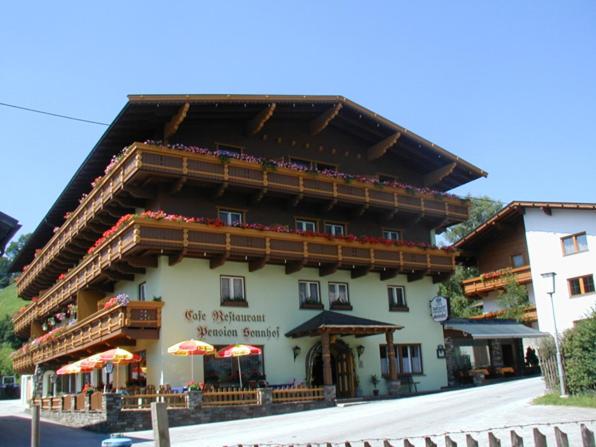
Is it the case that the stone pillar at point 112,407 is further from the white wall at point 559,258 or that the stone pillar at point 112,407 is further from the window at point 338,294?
the white wall at point 559,258

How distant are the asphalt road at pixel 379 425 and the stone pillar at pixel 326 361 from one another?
273cm

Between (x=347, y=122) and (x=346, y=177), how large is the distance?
3.95 m

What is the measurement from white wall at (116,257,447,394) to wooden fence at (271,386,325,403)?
2.10 m

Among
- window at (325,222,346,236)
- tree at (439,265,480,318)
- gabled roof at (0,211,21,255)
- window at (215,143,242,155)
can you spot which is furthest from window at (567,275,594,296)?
gabled roof at (0,211,21,255)

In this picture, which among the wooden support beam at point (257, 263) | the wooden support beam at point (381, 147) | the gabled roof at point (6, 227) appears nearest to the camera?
the gabled roof at point (6, 227)

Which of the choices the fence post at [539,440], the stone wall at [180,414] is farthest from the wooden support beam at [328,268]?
the fence post at [539,440]

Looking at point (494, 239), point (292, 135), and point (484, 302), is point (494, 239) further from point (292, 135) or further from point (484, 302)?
point (292, 135)

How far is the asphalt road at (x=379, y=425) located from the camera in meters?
15.3

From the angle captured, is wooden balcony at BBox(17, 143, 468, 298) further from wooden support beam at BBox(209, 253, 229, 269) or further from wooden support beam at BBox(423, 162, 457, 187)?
wooden support beam at BBox(209, 253, 229, 269)

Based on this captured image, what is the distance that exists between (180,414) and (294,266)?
868 cm

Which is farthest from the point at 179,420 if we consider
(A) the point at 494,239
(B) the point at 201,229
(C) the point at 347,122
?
(A) the point at 494,239

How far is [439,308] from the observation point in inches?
1309

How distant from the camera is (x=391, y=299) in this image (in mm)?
33094

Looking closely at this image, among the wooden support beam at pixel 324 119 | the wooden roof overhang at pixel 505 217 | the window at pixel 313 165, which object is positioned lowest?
the wooden roof overhang at pixel 505 217
